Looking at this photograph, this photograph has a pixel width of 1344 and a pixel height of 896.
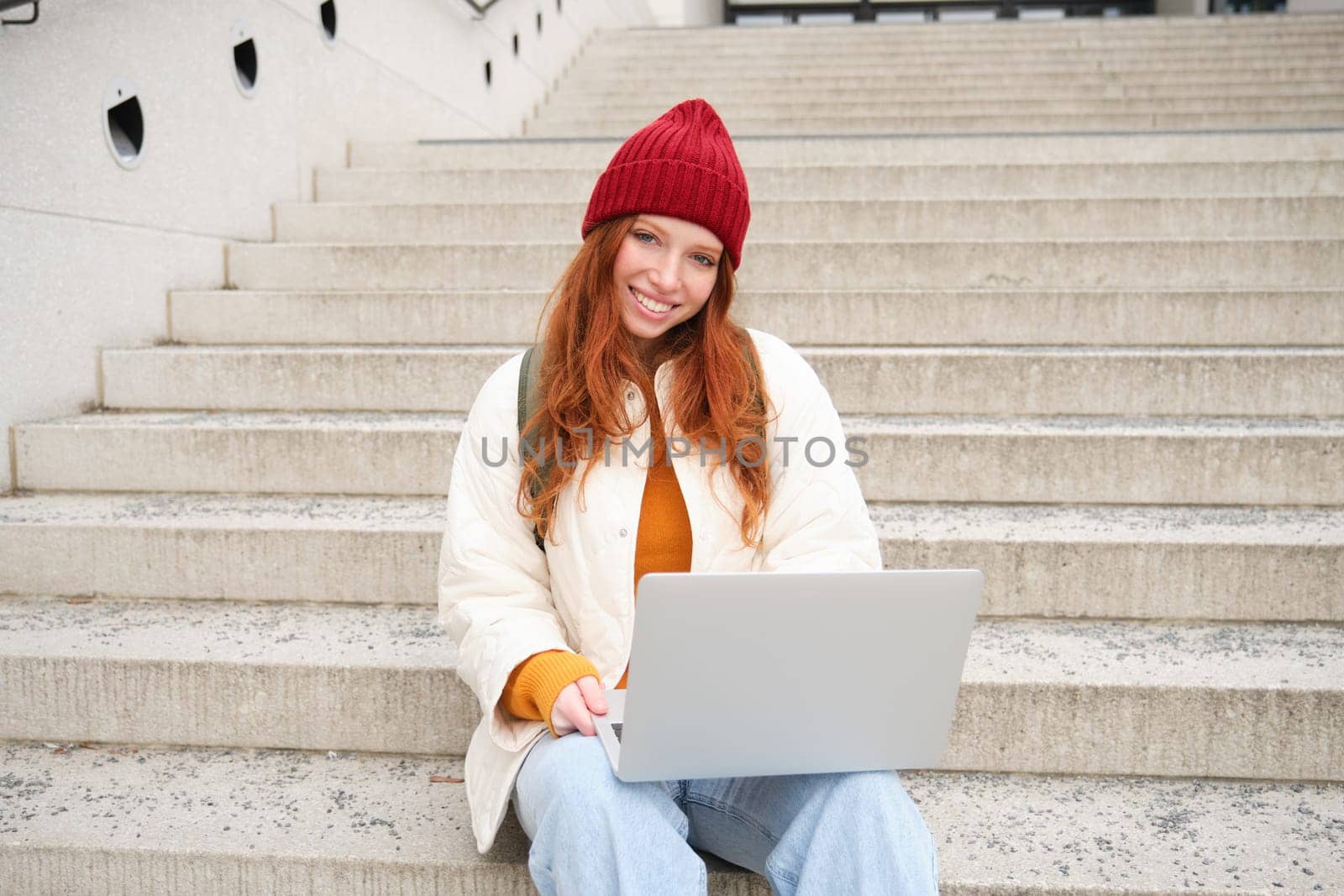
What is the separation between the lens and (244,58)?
3.32 m

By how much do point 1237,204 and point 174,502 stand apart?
3269mm

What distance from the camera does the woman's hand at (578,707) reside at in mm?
1270

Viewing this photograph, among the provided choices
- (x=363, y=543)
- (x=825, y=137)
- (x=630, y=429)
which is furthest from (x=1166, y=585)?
(x=825, y=137)

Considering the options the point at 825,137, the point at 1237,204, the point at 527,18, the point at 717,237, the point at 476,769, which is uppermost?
the point at 527,18

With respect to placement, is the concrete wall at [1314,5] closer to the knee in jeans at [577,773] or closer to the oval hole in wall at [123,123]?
the oval hole in wall at [123,123]

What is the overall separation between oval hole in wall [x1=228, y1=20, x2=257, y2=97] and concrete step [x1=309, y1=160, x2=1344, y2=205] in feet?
1.33

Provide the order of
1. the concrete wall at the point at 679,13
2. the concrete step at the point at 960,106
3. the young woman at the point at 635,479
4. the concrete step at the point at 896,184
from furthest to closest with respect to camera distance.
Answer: the concrete wall at the point at 679,13, the concrete step at the point at 960,106, the concrete step at the point at 896,184, the young woman at the point at 635,479

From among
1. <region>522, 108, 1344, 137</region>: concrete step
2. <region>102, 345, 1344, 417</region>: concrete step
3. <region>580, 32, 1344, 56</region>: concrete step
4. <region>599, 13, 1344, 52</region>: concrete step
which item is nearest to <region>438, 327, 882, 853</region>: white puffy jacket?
<region>102, 345, 1344, 417</region>: concrete step

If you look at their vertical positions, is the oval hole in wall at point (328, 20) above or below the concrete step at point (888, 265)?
above

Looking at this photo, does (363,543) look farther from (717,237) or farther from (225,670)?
(717,237)

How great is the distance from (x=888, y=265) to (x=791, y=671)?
7.43 feet

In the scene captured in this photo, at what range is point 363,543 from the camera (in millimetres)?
2150

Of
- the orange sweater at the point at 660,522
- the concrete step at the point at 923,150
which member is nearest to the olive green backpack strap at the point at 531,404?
the orange sweater at the point at 660,522
